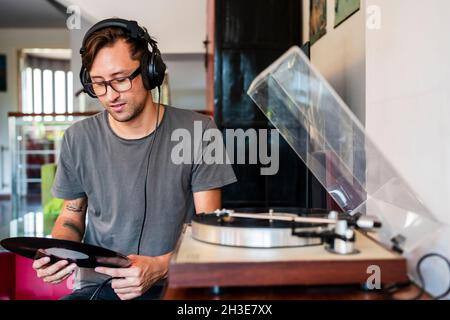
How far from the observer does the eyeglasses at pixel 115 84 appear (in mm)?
668

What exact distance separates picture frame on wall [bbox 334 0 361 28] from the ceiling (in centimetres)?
273

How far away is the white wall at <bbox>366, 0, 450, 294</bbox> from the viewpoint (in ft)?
1.67

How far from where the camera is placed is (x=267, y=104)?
0.66 metres

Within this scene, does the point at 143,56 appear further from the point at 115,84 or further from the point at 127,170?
the point at 127,170

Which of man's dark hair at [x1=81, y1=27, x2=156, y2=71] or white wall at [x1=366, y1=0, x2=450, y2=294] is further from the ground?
man's dark hair at [x1=81, y1=27, x2=156, y2=71]

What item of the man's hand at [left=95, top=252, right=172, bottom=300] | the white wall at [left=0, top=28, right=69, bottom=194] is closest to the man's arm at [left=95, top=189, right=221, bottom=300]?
the man's hand at [left=95, top=252, right=172, bottom=300]

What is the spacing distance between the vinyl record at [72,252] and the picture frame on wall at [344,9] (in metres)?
0.73

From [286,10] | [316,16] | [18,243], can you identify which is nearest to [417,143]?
[18,243]

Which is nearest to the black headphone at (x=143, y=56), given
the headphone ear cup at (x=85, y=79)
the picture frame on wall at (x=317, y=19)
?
the headphone ear cup at (x=85, y=79)

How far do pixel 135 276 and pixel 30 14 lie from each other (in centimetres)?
420

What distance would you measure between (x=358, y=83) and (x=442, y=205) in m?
0.51

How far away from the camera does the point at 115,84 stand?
0.67 meters

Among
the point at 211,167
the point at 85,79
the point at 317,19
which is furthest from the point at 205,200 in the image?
the point at 317,19

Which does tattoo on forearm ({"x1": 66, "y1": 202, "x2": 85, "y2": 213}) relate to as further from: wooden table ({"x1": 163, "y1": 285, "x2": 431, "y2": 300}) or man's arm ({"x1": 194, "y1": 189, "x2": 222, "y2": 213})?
wooden table ({"x1": 163, "y1": 285, "x2": 431, "y2": 300})
